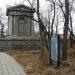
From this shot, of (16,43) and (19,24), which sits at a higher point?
(19,24)

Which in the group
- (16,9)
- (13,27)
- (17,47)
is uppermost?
(16,9)

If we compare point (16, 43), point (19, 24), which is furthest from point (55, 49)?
point (19, 24)

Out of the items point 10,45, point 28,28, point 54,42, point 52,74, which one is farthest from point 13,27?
point 52,74

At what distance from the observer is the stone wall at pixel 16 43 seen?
41.4m

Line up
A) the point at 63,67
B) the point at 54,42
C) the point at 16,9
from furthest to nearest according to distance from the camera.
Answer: the point at 16,9
the point at 54,42
the point at 63,67

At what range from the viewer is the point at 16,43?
42344mm

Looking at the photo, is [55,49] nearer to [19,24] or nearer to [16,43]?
[16,43]

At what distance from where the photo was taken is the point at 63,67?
533 inches

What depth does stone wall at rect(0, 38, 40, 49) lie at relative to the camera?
4139cm

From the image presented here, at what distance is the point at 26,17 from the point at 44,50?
27659mm

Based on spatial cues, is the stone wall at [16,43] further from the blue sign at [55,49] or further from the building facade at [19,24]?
the blue sign at [55,49]

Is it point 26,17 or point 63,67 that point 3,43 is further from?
point 63,67

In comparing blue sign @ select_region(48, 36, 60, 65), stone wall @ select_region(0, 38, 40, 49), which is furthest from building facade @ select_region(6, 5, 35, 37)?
blue sign @ select_region(48, 36, 60, 65)

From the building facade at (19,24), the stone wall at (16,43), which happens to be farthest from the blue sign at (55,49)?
the building facade at (19,24)
